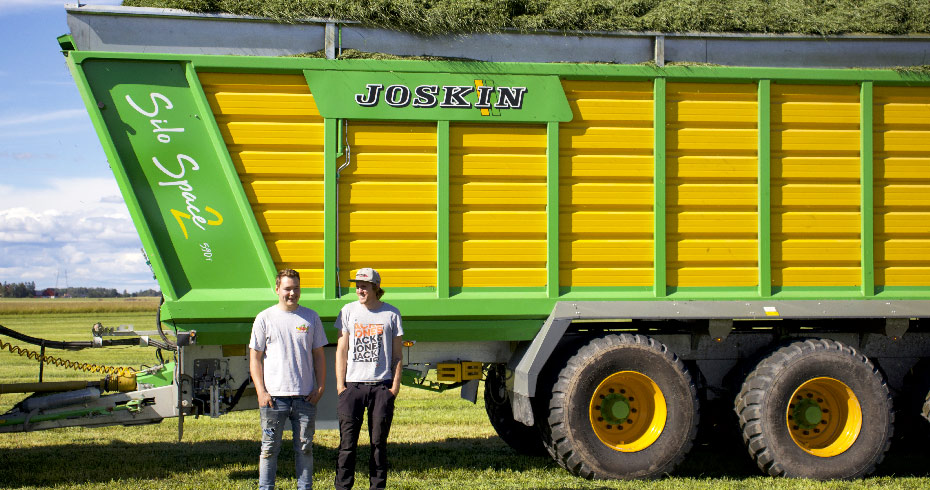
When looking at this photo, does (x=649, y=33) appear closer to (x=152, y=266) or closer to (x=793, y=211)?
(x=793, y=211)

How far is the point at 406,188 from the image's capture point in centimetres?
652

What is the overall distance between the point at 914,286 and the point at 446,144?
157 inches

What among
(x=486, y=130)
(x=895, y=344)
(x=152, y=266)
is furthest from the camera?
(x=895, y=344)

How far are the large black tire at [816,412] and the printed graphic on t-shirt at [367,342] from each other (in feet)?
10.1

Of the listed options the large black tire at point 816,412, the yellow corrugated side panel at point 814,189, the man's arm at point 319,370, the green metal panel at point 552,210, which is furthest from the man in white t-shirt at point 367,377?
the yellow corrugated side panel at point 814,189

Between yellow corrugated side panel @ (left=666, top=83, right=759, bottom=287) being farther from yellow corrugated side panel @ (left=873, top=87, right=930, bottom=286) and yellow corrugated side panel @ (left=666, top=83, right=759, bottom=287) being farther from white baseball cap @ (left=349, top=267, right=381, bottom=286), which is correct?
white baseball cap @ (left=349, top=267, right=381, bottom=286)

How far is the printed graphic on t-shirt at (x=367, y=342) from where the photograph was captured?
5398 mm

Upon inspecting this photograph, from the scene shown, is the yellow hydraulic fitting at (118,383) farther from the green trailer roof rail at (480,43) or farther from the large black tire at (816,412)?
the large black tire at (816,412)

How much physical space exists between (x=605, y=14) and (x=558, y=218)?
1707mm

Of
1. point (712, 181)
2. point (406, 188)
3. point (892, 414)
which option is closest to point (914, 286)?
point (892, 414)

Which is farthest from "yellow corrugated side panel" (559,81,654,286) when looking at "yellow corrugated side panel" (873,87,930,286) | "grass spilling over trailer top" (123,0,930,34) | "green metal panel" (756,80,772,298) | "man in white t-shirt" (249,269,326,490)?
"man in white t-shirt" (249,269,326,490)

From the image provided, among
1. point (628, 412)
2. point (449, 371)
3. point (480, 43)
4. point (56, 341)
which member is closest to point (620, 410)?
point (628, 412)

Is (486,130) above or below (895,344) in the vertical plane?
above

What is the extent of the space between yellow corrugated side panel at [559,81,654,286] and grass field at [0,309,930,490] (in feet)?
5.42
